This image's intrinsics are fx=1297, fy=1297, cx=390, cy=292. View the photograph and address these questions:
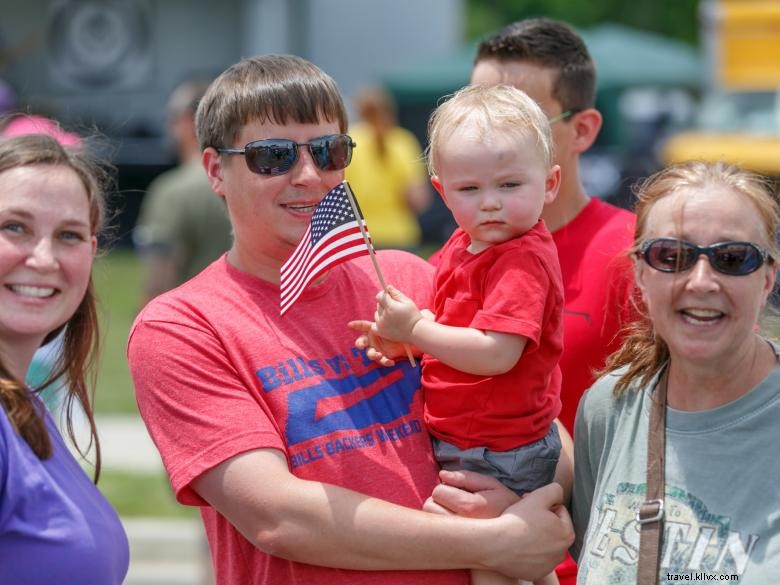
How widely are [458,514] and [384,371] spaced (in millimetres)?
419

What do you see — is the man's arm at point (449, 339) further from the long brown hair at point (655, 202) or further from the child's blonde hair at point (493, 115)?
the child's blonde hair at point (493, 115)

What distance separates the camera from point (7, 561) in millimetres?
2771

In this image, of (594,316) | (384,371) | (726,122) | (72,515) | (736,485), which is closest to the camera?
(736,485)

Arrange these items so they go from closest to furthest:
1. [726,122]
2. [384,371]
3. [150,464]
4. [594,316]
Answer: [384,371], [594,316], [150,464], [726,122]

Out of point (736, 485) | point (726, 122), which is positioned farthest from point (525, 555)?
point (726, 122)

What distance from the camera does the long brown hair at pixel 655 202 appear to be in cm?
285

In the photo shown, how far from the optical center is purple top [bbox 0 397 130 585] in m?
2.78

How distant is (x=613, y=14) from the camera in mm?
40969

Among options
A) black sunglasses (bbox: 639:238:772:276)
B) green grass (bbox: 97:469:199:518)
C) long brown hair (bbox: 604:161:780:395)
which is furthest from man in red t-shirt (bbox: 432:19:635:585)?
green grass (bbox: 97:469:199:518)

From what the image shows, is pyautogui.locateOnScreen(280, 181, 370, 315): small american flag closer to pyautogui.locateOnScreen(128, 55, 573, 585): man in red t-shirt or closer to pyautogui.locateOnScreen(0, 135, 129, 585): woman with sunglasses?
pyautogui.locateOnScreen(128, 55, 573, 585): man in red t-shirt

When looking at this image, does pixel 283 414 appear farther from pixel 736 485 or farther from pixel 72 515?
pixel 736 485

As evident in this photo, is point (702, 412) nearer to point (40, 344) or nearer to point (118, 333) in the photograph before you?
point (40, 344)

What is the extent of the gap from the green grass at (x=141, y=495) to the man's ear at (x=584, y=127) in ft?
16.0

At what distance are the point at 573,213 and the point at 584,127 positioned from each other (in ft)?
1.13
